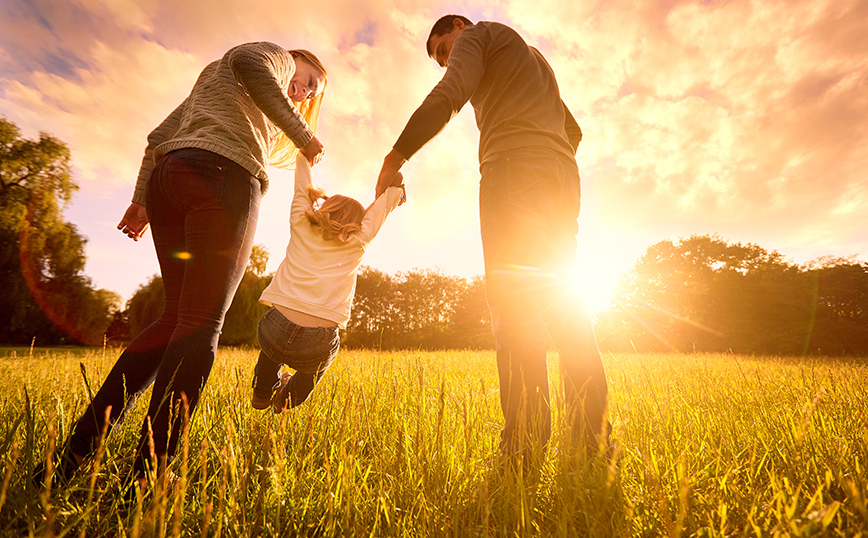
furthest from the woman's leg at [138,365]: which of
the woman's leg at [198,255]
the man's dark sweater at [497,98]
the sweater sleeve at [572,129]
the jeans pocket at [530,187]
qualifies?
the sweater sleeve at [572,129]

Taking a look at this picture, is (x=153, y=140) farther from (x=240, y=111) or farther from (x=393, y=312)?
(x=393, y=312)

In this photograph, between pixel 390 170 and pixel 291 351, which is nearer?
pixel 390 170

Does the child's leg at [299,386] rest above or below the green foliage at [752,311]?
below

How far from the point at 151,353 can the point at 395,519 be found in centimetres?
133

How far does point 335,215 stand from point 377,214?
0.94ft

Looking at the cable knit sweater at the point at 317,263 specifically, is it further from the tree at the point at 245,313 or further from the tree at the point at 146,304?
the tree at the point at 146,304

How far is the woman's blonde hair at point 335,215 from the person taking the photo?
7.69 feet

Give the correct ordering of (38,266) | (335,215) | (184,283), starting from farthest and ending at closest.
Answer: (38,266), (335,215), (184,283)

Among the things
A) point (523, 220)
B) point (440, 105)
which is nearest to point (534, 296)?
point (523, 220)

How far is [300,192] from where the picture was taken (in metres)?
2.40

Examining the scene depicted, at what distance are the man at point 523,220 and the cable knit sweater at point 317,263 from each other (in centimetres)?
41

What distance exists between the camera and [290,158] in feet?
8.48

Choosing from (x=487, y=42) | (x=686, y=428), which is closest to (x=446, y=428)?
(x=686, y=428)

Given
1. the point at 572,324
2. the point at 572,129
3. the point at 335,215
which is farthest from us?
the point at 572,129
